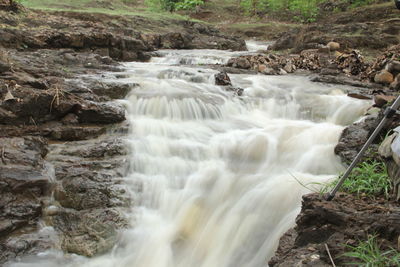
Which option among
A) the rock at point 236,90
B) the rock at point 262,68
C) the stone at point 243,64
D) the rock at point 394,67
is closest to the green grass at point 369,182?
the rock at point 236,90

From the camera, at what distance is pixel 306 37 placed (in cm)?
1488

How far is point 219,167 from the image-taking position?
4.84 metres

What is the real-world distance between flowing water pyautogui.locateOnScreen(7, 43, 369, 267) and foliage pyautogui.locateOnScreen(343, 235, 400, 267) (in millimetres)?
1175

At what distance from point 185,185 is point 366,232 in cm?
264

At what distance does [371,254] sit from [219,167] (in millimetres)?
2889

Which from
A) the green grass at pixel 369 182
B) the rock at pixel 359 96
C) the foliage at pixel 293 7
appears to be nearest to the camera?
the green grass at pixel 369 182

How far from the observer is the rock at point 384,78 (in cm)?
847

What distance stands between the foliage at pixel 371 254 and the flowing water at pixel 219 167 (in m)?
1.17

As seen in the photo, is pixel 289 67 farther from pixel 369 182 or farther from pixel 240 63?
pixel 369 182

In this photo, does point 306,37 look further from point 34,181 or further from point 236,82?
point 34,181

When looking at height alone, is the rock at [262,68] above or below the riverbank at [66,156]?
above

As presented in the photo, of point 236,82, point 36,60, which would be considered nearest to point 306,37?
point 236,82

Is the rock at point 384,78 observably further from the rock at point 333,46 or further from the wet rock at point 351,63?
the rock at point 333,46

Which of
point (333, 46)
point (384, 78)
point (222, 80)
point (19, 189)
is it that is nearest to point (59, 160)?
point (19, 189)
